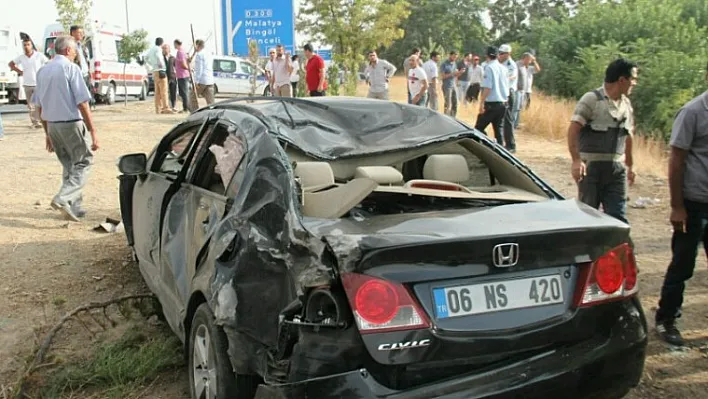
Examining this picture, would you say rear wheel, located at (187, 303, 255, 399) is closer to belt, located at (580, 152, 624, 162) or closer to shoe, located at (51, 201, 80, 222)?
belt, located at (580, 152, 624, 162)

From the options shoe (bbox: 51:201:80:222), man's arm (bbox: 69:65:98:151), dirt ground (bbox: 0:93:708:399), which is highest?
man's arm (bbox: 69:65:98:151)

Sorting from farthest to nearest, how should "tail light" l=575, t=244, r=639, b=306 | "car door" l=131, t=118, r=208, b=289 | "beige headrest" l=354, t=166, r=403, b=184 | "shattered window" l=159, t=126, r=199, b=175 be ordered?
1. "shattered window" l=159, t=126, r=199, b=175
2. "car door" l=131, t=118, r=208, b=289
3. "beige headrest" l=354, t=166, r=403, b=184
4. "tail light" l=575, t=244, r=639, b=306

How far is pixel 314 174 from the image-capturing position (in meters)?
3.07

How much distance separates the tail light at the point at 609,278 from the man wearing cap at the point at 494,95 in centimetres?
829

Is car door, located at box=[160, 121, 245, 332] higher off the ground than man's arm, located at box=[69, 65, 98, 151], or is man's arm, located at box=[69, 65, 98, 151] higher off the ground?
man's arm, located at box=[69, 65, 98, 151]

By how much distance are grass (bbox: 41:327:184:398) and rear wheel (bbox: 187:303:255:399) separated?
0.57 m

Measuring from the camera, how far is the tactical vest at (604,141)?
16.5 ft

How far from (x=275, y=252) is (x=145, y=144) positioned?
35.3ft

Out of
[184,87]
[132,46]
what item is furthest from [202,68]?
[132,46]

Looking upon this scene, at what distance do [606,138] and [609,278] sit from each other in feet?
8.55

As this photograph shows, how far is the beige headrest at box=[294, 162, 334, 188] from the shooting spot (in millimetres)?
3047

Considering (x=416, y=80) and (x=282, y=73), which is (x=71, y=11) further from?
(x=416, y=80)

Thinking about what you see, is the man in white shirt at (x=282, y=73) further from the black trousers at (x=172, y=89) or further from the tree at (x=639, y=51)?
the tree at (x=639, y=51)

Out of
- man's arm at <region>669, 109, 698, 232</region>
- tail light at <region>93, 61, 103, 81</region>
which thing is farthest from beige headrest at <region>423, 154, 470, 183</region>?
tail light at <region>93, 61, 103, 81</region>
